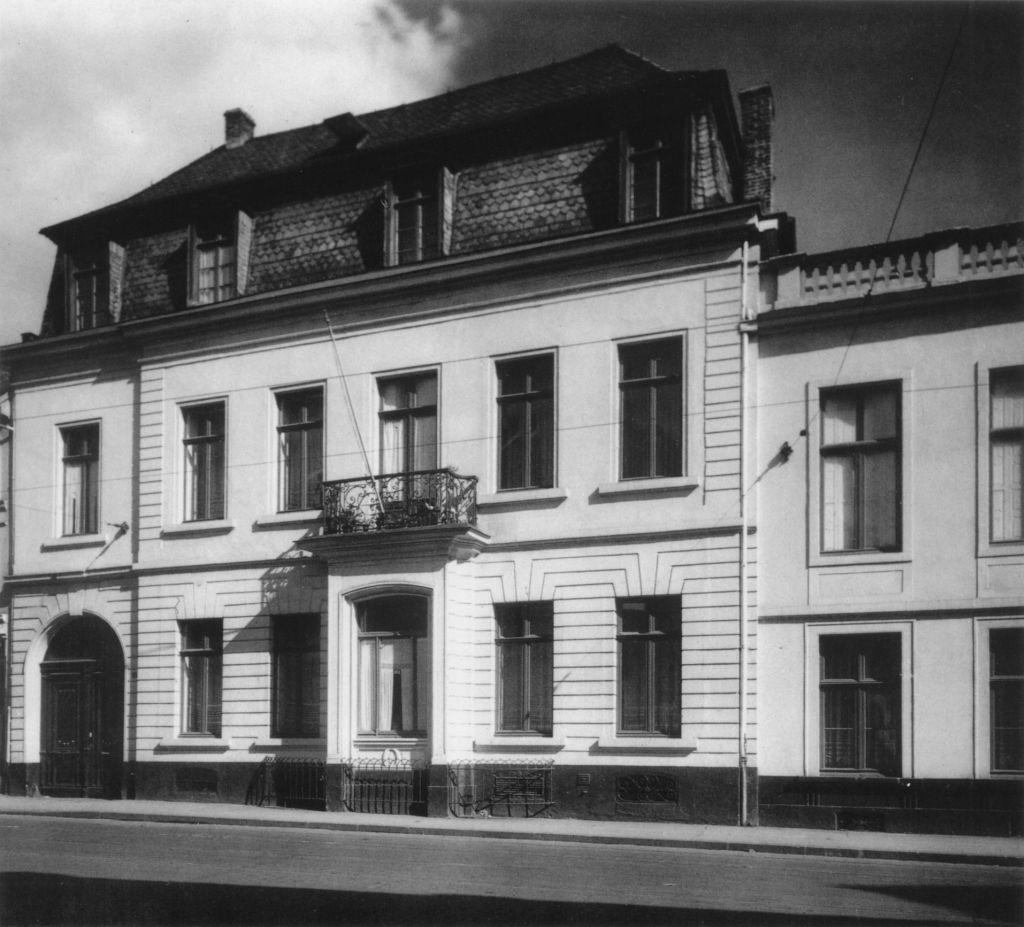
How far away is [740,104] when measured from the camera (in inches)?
792

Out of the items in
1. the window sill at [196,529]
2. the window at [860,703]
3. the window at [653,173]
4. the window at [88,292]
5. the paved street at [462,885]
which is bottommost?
the paved street at [462,885]

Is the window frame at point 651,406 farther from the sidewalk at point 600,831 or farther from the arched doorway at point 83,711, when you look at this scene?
the arched doorway at point 83,711

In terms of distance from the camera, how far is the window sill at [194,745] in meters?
22.0

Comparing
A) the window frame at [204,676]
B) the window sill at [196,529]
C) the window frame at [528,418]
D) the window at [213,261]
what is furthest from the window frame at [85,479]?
the window frame at [528,418]

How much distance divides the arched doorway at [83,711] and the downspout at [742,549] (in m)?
12.0

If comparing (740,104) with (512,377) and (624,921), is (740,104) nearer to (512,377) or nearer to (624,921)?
(512,377)

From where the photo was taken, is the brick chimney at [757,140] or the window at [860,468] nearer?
the window at [860,468]

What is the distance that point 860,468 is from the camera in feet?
59.5

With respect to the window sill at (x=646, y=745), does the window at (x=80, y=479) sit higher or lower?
higher

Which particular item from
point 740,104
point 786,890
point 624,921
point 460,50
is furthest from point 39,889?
point 740,104

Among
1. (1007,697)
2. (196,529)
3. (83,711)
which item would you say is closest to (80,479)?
(196,529)

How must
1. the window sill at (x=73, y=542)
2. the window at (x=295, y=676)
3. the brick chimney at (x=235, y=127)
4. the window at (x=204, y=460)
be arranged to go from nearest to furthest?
the window at (x=295, y=676), the window at (x=204, y=460), the window sill at (x=73, y=542), the brick chimney at (x=235, y=127)

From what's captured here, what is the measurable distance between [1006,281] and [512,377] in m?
7.73

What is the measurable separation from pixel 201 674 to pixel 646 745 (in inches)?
348
